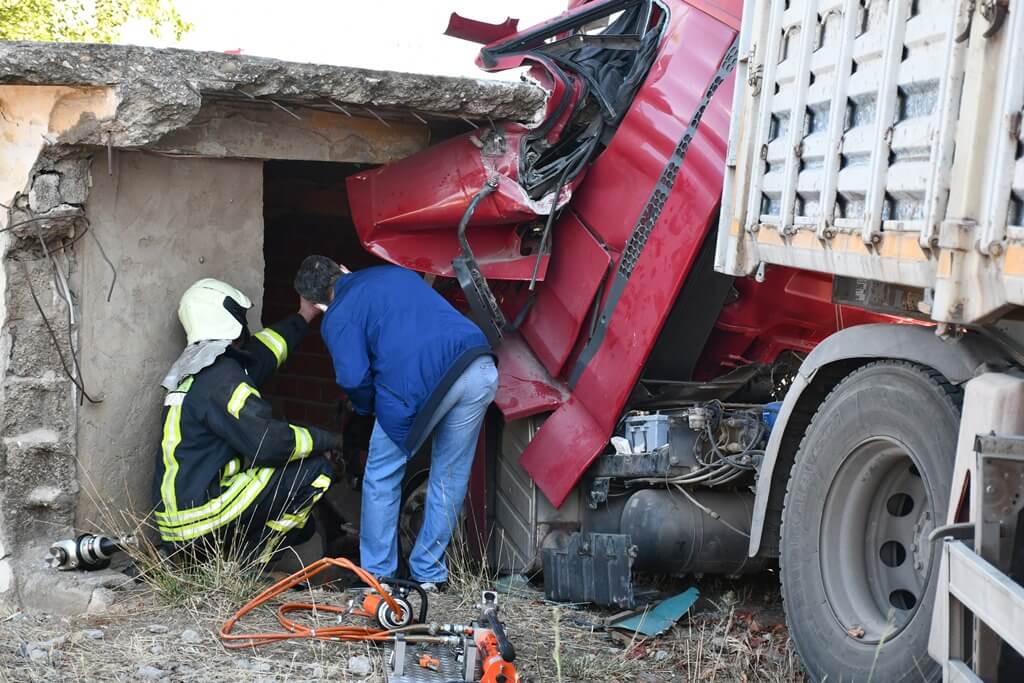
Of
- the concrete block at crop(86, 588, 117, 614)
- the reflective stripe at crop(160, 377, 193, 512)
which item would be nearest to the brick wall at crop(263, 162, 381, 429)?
the reflective stripe at crop(160, 377, 193, 512)

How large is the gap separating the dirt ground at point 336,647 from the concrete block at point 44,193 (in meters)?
1.57

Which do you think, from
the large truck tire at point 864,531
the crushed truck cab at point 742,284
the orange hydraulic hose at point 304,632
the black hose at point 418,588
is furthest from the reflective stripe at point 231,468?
the large truck tire at point 864,531

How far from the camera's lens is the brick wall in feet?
25.0

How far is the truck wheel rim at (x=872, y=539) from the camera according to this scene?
3621mm

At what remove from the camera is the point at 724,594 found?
536 cm

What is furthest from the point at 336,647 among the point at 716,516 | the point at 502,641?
the point at 716,516

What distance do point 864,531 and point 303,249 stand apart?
16.3 ft

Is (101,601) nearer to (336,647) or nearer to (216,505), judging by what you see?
(216,505)

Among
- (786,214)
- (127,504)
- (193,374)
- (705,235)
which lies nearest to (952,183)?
(786,214)

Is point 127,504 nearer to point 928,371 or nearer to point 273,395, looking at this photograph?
point 273,395

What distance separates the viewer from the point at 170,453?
5.25 m

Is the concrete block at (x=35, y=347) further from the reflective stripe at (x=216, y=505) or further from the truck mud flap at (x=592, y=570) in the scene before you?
the truck mud flap at (x=592, y=570)

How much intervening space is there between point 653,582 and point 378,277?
1.86 metres

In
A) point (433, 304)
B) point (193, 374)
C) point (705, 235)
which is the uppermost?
point (705, 235)
